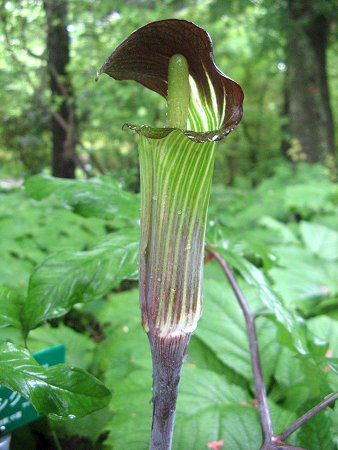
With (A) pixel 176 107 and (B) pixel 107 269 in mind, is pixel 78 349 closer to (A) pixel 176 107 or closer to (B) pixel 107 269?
(B) pixel 107 269

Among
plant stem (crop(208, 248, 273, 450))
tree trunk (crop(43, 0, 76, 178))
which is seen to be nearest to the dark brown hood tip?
plant stem (crop(208, 248, 273, 450))

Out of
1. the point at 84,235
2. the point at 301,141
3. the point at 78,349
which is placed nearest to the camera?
the point at 78,349

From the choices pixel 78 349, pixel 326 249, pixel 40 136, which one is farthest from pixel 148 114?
pixel 78 349

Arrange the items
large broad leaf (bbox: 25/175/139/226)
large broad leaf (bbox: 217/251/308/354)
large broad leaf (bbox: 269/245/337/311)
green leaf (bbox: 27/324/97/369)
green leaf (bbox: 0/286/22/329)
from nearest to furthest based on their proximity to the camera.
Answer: green leaf (bbox: 0/286/22/329), large broad leaf (bbox: 217/251/308/354), large broad leaf (bbox: 25/175/139/226), green leaf (bbox: 27/324/97/369), large broad leaf (bbox: 269/245/337/311)

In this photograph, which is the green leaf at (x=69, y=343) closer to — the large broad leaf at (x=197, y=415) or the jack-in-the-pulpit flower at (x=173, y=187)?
the large broad leaf at (x=197, y=415)

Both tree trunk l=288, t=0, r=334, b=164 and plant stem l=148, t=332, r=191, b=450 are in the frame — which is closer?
plant stem l=148, t=332, r=191, b=450

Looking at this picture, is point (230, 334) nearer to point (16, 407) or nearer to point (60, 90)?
point (16, 407)

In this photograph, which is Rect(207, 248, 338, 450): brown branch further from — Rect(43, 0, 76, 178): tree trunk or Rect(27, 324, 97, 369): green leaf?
Rect(43, 0, 76, 178): tree trunk
